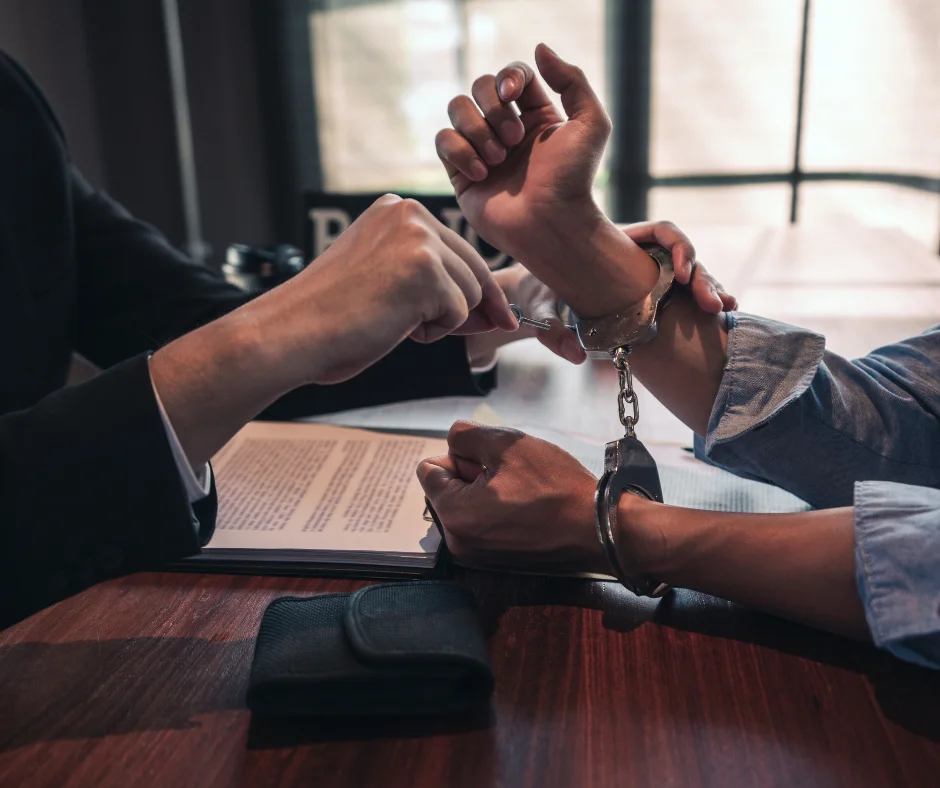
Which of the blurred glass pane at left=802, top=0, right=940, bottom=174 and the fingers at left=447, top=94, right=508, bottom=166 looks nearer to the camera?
the fingers at left=447, top=94, right=508, bottom=166

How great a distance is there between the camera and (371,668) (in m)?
0.45

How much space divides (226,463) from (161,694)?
1.12 ft

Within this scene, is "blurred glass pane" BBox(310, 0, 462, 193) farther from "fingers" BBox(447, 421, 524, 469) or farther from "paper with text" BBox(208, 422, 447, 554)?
"fingers" BBox(447, 421, 524, 469)

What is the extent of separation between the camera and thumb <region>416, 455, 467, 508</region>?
626 millimetres

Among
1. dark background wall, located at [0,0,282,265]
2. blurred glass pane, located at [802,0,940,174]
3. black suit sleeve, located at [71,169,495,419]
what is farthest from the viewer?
blurred glass pane, located at [802,0,940,174]

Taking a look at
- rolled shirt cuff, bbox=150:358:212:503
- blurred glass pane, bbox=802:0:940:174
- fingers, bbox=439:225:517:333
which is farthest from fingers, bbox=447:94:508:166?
blurred glass pane, bbox=802:0:940:174

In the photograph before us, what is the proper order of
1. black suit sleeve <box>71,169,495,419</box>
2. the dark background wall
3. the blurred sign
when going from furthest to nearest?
1. the dark background wall
2. the blurred sign
3. black suit sleeve <box>71,169,495,419</box>

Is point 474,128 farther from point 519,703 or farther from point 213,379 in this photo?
point 519,703

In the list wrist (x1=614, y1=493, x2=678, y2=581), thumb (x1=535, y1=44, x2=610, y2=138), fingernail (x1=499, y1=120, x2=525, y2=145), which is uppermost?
thumb (x1=535, y1=44, x2=610, y2=138)

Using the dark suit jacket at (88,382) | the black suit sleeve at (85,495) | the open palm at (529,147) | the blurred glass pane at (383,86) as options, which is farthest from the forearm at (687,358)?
the blurred glass pane at (383,86)

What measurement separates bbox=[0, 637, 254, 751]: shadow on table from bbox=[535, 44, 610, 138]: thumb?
520mm

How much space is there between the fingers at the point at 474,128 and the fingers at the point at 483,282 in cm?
14

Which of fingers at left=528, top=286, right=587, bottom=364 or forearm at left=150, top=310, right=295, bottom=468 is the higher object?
forearm at left=150, top=310, right=295, bottom=468

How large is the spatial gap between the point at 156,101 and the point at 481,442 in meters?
2.68
